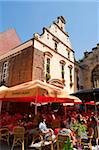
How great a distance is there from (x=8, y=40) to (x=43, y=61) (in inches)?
381

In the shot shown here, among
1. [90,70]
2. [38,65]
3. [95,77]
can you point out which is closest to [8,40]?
[38,65]

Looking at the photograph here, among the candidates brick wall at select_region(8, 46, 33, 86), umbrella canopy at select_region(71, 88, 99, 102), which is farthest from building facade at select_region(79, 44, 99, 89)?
umbrella canopy at select_region(71, 88, 99, 102)

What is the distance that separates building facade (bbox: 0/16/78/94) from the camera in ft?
51.9

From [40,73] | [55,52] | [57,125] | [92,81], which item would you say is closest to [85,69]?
[92,81]

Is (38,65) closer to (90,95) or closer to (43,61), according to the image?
(43,61)

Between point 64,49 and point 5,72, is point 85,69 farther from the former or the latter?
point 5,72

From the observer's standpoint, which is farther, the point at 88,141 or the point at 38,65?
the point at 38,65

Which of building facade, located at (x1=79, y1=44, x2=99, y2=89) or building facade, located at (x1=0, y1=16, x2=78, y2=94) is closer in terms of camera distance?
building facade, located at (x1=0, y1=16, x2=78, y2=94)

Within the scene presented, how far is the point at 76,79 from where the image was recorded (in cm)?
2239

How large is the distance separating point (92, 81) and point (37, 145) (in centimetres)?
1681

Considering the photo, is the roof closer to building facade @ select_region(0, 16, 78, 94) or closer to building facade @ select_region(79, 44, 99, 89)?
building facade @ select_region(0, 16, 78, 94)

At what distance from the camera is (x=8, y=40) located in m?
24.6

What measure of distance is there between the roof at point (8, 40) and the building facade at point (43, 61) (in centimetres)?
468

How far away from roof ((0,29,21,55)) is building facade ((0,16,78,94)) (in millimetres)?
4681
